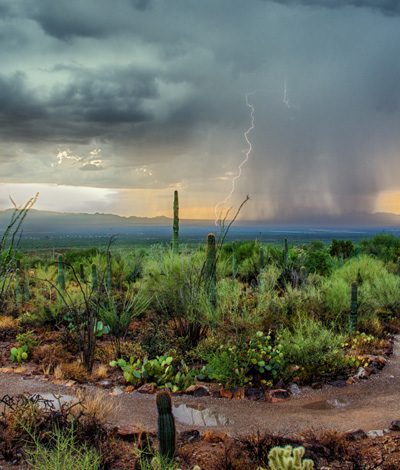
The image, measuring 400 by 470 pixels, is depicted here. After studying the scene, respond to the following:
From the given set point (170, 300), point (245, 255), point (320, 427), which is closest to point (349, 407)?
point (320, 427)

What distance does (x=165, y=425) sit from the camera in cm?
520

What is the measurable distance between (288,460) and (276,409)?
3.32m

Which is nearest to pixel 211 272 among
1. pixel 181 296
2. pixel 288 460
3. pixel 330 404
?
pixel 181 296

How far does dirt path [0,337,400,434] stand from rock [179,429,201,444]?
26.3 inches

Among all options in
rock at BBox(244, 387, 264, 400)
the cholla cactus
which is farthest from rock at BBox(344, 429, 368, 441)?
rock at BBox(244, 387, 264, 400)

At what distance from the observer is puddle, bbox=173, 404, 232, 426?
7.29 m

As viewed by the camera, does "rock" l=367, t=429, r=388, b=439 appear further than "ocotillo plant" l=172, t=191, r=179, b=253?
No

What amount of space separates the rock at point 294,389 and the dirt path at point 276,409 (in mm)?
87

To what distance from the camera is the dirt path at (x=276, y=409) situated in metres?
7.09

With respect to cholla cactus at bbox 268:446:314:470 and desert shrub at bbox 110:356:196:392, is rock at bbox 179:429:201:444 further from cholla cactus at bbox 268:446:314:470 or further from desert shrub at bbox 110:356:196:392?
desert shrub at bbox 110:356:196:392

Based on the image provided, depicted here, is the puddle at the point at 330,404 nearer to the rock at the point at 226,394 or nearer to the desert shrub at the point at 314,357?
the desert shrub at the point at 314,357

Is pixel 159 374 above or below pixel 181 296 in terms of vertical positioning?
below

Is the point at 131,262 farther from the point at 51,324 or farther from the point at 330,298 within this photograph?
the point at 330,298

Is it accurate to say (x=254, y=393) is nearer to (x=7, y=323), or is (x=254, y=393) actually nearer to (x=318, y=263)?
(x=7, y=323)
